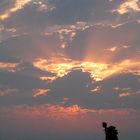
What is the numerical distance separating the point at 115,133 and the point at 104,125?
132cm

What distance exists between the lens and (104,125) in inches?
1438

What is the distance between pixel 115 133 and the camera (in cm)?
3606
